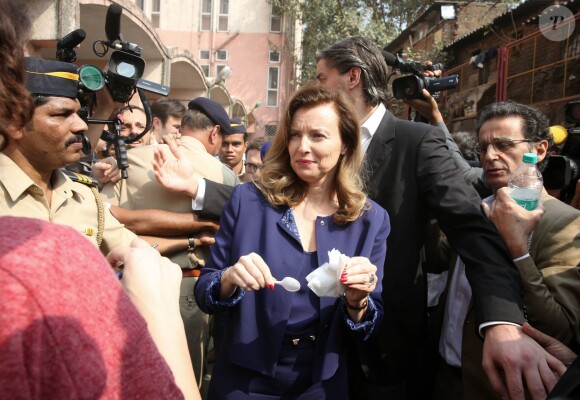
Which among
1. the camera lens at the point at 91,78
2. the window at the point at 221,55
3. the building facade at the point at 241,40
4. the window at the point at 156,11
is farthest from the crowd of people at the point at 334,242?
the window at the point at 156,11

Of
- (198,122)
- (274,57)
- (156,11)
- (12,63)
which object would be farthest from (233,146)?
(156,11)

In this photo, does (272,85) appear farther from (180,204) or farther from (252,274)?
(252,274)

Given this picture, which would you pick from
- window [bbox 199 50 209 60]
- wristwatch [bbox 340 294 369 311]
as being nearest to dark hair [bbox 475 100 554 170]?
wristwatch [bbox 340 294 369 311]

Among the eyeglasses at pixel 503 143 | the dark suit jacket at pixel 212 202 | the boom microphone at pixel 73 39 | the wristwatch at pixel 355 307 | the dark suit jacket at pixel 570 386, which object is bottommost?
the wristwatch at pixel 355 307

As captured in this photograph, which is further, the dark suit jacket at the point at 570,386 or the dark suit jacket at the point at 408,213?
the dark suit jacket at the point at 408,213

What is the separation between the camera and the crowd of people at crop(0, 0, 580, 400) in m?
1.54

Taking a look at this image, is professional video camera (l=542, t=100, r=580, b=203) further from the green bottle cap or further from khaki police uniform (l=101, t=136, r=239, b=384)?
khaki police uniform (l=101, t=136, r=239, b=384)

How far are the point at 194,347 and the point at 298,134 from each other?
5.07ft

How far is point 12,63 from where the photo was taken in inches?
35.8

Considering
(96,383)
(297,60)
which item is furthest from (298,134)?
(297,60)

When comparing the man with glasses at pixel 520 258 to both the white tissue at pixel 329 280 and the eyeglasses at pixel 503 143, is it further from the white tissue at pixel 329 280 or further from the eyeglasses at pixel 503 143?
the white tissue at pixel 329 280

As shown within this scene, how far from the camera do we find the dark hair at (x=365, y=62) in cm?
253

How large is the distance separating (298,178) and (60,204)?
3.41 ft

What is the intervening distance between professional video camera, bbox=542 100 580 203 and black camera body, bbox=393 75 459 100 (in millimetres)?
672
